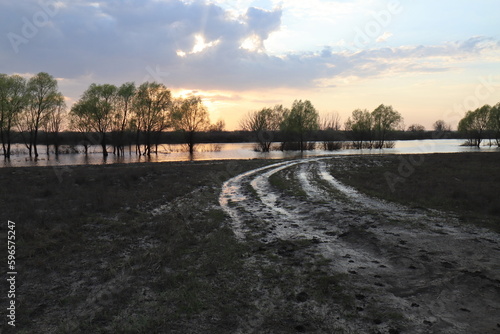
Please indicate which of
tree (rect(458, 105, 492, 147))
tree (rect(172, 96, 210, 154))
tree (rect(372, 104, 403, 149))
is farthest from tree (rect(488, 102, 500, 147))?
tree (rect(172, 96, 210, 154))

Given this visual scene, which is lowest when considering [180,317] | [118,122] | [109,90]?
[180,317]

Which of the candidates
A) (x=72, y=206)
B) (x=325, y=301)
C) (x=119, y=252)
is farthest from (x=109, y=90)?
(x=325, y=301)

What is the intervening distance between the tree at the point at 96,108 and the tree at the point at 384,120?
310ft

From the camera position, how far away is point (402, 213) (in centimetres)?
1152

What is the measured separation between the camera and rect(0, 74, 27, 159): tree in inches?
2185

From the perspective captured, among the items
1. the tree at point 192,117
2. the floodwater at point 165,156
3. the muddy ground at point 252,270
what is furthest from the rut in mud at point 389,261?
the tree at point 192,117

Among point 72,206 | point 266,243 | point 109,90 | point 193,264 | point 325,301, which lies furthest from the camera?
point 109,90

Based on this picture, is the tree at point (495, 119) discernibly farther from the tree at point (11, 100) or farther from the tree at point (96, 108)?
the tree at point (11, 100)

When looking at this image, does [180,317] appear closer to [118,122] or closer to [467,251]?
[467,251]

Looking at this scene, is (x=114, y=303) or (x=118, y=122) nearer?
(x=114, y=303)

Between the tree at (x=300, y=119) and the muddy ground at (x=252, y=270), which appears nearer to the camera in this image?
the muddy ground at (x=252, y=270)

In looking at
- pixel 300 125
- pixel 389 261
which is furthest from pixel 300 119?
pixel 389 261

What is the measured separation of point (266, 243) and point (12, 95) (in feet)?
233

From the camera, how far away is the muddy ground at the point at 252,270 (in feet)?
15.5
